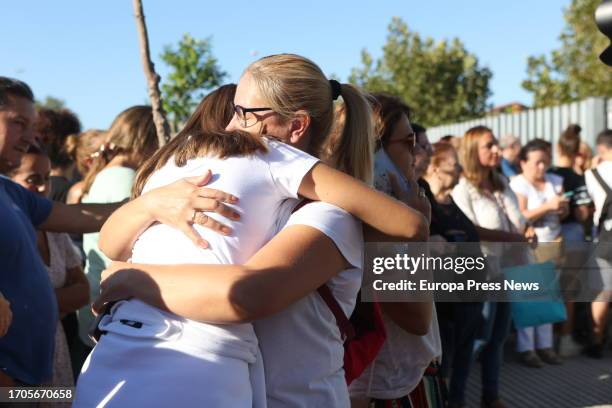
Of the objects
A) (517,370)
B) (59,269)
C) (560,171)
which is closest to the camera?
(59,269)

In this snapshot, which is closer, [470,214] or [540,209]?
[470,214]

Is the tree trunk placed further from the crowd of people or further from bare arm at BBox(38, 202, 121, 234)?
the crowd of people

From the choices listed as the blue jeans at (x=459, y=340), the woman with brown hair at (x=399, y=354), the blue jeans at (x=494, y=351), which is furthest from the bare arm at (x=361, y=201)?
the blue jeans at (x=494, y=351)

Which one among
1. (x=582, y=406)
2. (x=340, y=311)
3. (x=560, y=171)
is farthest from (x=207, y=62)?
(x=340, y=311)

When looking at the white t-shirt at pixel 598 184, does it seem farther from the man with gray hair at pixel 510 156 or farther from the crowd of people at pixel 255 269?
the crowd of people at pixel 255 269

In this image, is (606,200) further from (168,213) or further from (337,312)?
(168,213)

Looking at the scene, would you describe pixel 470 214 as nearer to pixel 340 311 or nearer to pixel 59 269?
pixel 59 269

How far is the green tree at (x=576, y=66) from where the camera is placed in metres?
25.4

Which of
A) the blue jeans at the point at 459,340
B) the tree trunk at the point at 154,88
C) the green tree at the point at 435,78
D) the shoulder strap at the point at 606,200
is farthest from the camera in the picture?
the green tree at the point at 435,78

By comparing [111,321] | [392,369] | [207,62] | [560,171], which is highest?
[207,62]

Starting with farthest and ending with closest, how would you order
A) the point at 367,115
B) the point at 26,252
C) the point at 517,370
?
1. the point at 517,370
2. the point at 26,252
3. the point at 367,115

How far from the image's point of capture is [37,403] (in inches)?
115

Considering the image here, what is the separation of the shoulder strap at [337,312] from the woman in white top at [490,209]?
369 cm

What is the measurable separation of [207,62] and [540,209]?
9143mm
